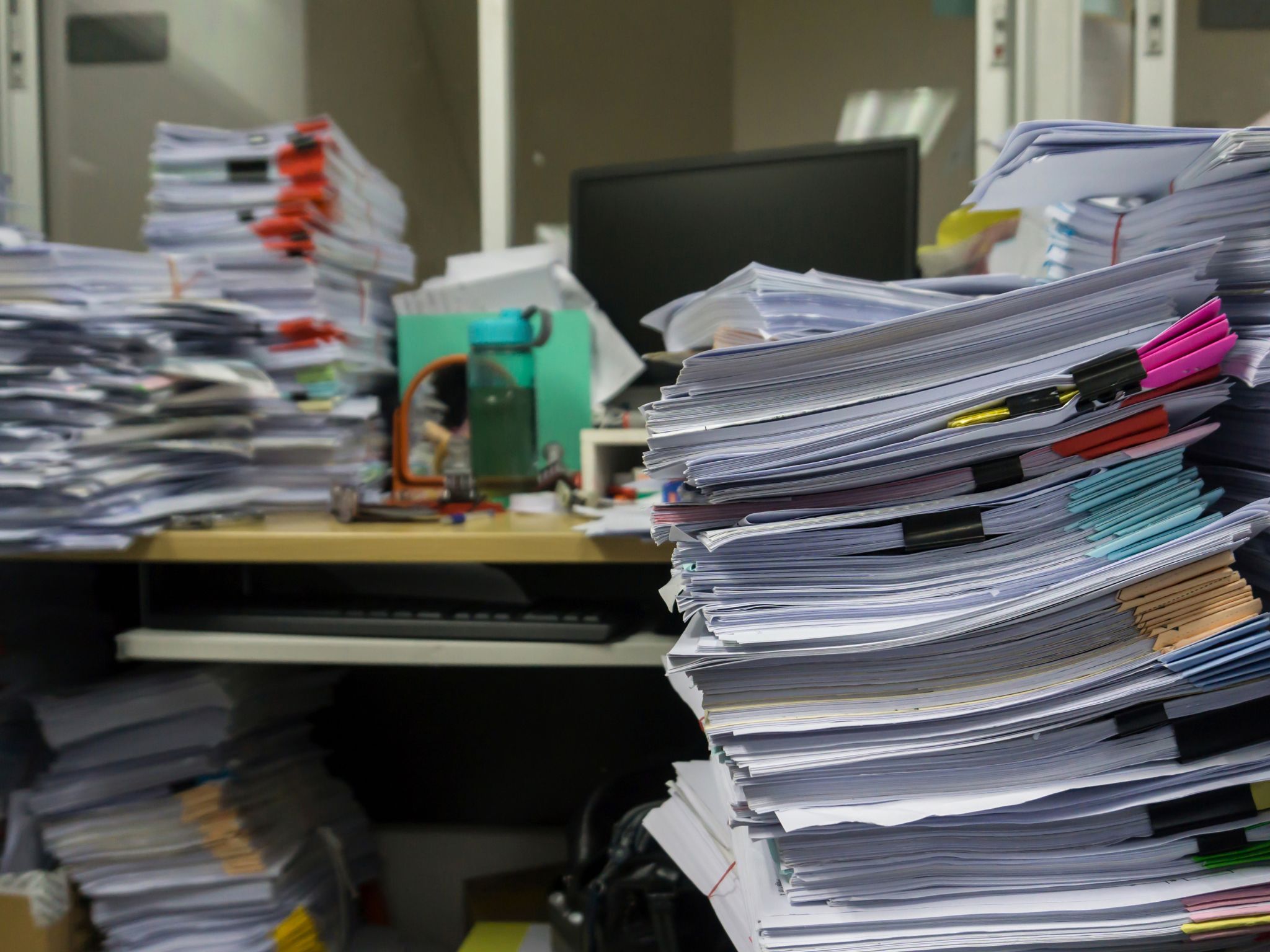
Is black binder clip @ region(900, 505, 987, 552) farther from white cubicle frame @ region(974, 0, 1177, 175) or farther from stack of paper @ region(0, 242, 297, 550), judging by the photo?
white cubicle frame @ region(974, 0, 1177, 175)

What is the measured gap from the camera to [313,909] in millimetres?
1253

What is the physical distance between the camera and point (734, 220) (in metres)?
1.29

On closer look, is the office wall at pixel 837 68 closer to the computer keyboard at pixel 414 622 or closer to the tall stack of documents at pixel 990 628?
the computer keyboard at pixel 414 622

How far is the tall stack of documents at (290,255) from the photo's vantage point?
1.25 metres

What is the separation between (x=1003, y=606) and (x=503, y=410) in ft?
2.90

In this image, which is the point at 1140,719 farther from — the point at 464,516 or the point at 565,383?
the point at 565,383

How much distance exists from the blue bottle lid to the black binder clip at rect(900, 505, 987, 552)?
0.82m

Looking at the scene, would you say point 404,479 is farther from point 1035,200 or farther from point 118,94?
point 118,94

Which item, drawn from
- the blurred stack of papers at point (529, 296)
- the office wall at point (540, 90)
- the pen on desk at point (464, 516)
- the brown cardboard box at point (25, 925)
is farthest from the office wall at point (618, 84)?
the brown cardboard box at point (25, 925)

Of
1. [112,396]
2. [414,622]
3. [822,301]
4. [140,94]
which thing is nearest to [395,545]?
[414,622]

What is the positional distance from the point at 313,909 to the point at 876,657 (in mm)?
1094

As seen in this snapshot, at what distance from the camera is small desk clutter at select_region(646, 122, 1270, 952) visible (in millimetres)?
428

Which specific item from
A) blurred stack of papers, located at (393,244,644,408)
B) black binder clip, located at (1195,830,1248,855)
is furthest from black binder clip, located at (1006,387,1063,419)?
blurred stack of papers, located at (393,244,644,408)

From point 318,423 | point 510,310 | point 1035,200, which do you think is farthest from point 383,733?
point 1035,200
